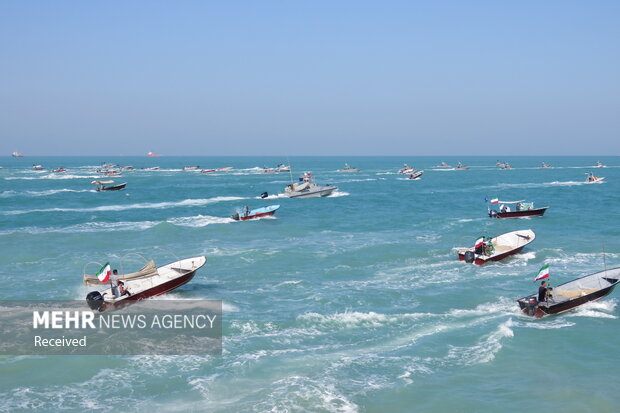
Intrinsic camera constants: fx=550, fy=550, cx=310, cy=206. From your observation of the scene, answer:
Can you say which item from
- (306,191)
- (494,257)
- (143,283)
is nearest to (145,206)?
(306,191)

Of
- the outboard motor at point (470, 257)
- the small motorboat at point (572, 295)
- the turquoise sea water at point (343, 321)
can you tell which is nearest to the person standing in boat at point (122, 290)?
the turquoise sea water at point (343, 321)

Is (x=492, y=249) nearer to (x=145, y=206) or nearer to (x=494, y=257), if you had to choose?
(x=494, y=257)

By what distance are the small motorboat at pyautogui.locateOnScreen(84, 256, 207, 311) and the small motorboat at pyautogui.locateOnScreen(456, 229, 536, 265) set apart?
51.5ft

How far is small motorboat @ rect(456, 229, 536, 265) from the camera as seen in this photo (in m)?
32.8

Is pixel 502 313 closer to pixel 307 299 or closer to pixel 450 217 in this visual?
pixel 307 299

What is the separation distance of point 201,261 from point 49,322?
785cm

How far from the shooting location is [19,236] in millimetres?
45375

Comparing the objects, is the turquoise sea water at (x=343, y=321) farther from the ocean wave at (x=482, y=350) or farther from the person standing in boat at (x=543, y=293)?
the person standing in boat at (x=543, y=293)

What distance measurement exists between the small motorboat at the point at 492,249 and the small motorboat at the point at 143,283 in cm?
1570

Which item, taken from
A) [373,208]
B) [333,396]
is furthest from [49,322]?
[373,208]

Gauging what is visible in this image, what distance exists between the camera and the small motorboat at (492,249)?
108ft

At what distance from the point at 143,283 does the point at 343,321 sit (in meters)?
10.2

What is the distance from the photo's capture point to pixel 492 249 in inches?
1324

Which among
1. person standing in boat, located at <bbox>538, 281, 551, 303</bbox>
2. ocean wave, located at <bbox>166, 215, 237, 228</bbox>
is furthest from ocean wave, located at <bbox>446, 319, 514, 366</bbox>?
ocean wave, located at <bbox>166, 215, 237, 228</bbox>
